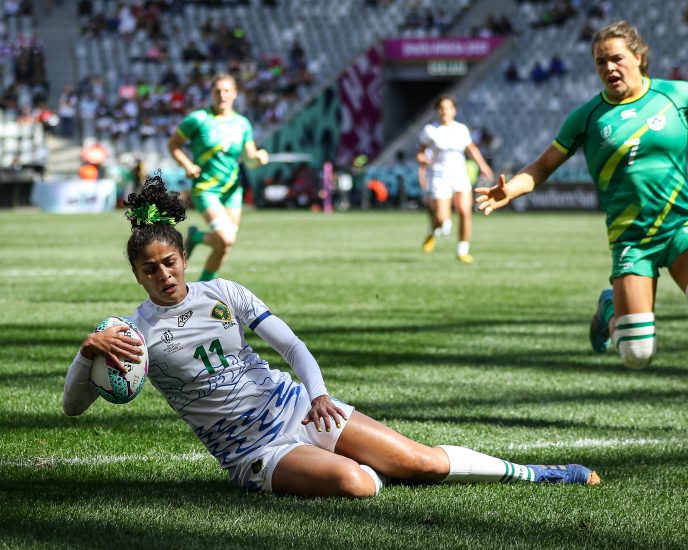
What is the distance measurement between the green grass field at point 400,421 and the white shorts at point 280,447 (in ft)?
0.26

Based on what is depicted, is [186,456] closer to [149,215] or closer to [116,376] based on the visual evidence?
[116,376]

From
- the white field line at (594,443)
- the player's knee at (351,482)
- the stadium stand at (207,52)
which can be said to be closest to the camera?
the player's knee at (351,482)

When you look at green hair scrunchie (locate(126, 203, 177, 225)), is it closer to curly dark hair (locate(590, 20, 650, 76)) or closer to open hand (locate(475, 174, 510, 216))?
open hand (locate(475, 174, 510, 216))

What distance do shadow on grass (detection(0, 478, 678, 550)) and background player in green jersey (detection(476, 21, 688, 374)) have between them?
187 centimetres


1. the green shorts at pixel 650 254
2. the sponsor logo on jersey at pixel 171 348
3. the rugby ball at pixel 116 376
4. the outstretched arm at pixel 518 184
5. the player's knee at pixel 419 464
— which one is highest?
the outstretched arm at pixel 518 184

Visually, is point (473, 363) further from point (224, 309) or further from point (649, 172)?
point (224, 309)

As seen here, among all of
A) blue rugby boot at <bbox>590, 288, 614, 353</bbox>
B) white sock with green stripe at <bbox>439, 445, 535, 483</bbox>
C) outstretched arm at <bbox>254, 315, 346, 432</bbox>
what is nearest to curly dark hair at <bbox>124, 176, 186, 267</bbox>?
outstretched arm at <bbox>254, 315, 346, 432</bbox>

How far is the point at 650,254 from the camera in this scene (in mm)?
6746

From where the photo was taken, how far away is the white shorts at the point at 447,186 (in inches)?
772

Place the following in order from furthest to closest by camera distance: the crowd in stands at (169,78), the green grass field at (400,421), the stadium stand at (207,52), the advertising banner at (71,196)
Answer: the stadium stand at (207,52), the crowd in stands at (169,78), the advertising banner at (71,196), the green grass field at (400,421)

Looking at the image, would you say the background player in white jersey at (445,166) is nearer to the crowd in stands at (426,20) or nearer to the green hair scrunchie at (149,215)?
the green hair scrunchie at (149,215)

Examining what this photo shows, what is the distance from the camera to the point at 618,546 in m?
4.25

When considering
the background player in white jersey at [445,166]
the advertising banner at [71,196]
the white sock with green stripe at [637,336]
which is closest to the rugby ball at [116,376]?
the white sock with green stripe at [637,336]

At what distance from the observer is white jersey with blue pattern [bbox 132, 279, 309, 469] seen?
16.7 feet
